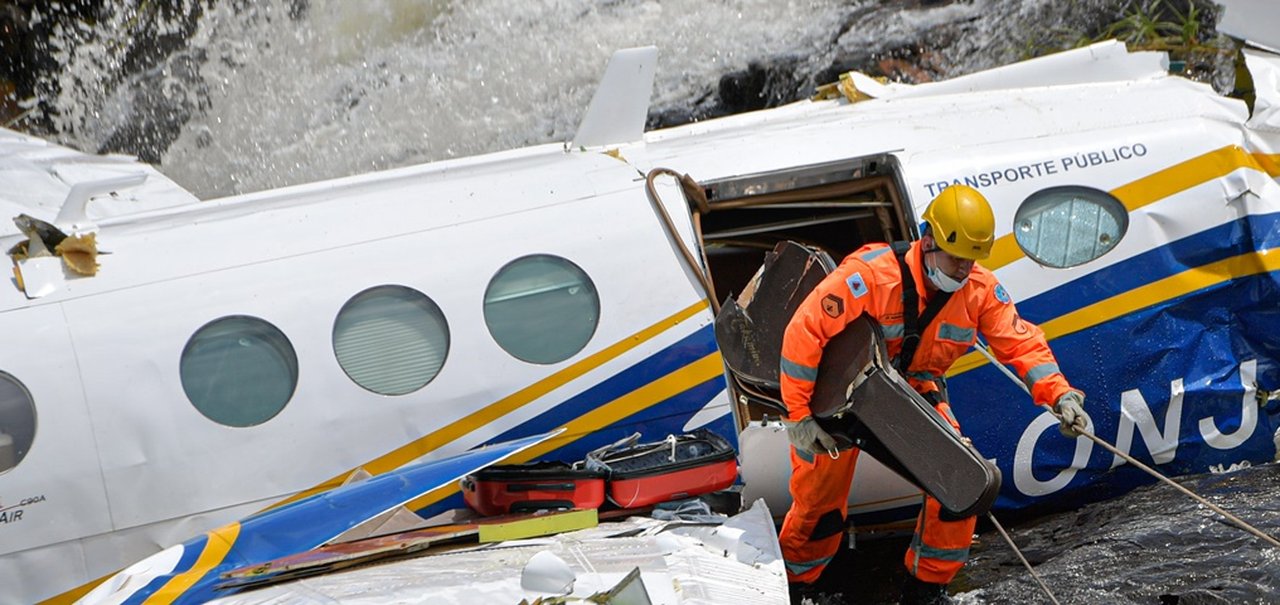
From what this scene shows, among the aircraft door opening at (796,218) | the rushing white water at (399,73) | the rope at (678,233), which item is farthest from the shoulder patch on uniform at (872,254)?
the rushing white water at (399,73)

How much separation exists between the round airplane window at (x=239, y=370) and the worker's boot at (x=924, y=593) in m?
2.81

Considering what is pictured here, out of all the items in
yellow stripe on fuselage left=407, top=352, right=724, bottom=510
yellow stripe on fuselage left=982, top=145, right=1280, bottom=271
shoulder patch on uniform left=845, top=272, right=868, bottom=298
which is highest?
yellow stripe on fuselage left=982, top=145, right=1280, bottom=271

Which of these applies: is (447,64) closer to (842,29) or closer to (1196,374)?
(842,29)

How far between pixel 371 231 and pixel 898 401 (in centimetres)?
254

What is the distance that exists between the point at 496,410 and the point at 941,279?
2.03 m

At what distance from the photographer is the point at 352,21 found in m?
13.6

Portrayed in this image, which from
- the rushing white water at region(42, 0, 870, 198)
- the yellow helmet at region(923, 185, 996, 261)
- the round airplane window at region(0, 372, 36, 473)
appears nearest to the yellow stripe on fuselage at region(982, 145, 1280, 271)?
the yellow helmet at region(923, 185, 996, 261)

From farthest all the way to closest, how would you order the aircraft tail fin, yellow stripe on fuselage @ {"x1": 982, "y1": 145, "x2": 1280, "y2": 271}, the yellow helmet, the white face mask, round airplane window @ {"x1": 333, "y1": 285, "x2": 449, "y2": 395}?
the aircraft tail fin
yellow stripe on fuselage @ {"x1": 982, "y1": 145, "x2": 1280, "y2": 271}
round airplane window @ {"x1": 333, "y1": 285, "x2": 449, "y2": 395}
the white face mask
the yellow helmet

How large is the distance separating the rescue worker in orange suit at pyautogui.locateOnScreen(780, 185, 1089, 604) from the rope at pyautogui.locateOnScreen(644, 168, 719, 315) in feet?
2.20

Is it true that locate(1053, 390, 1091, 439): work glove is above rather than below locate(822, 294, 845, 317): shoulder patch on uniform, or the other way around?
below

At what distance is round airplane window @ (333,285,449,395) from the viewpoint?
6242 millimetres

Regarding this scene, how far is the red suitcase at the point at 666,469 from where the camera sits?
20.0 feet

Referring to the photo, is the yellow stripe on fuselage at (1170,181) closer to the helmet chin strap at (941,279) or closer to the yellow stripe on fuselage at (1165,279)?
the yellow stripe on fuselage at (1165,279)

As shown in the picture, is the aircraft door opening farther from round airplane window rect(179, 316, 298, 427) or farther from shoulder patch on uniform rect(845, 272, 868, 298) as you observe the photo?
round airplane window rect(179, 316, 298, 427)
